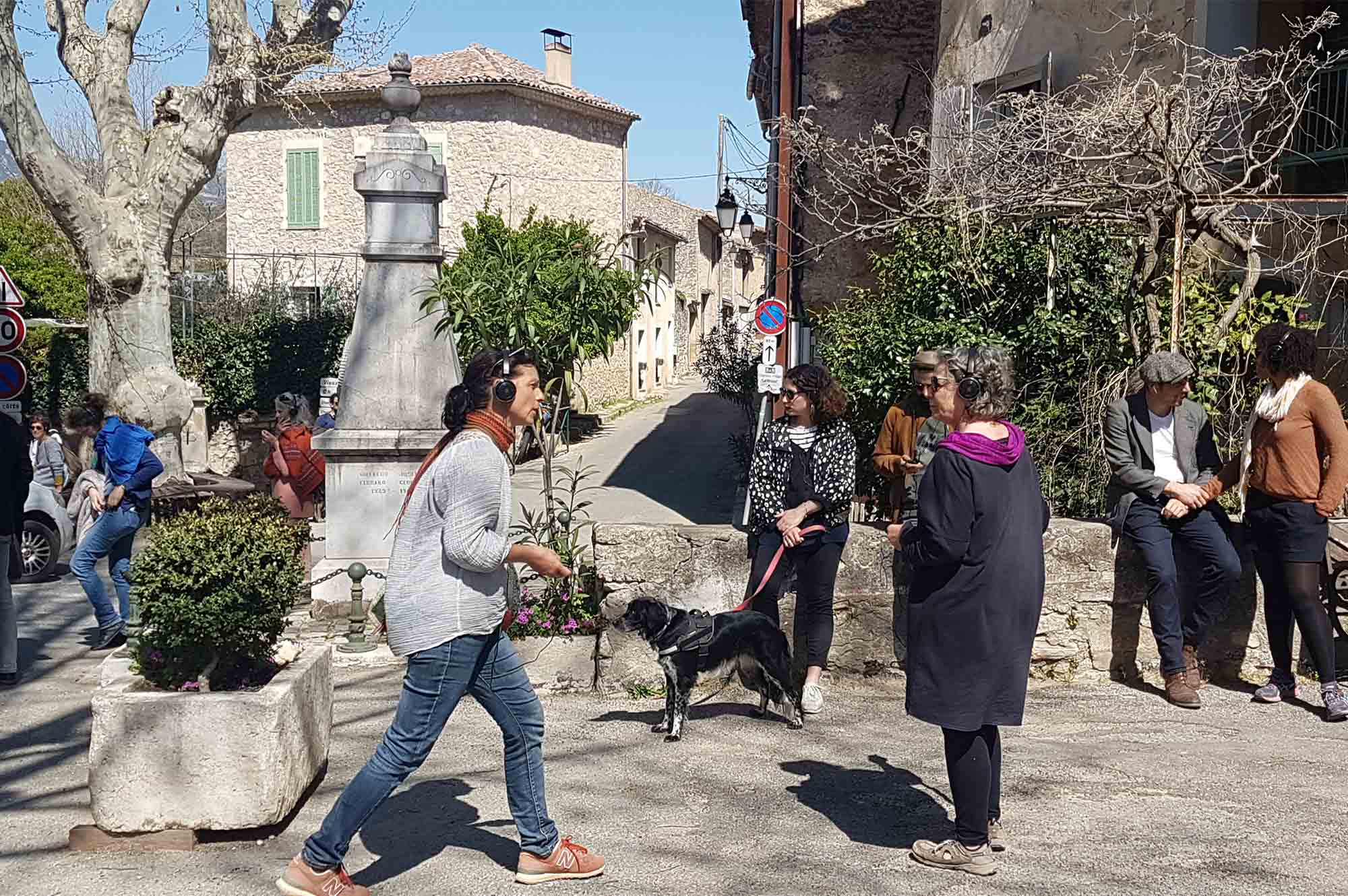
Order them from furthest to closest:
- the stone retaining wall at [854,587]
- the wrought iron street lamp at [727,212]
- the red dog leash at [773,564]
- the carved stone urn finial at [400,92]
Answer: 1. the wrought iron street lamp at [727,212]
2. the carved stone urn finial at [400,92]
3. the stone retaining wall at [854,587]
4. the red dog leash at [773,564]

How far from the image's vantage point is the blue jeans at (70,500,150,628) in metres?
8.16

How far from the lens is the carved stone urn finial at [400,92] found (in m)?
9.32

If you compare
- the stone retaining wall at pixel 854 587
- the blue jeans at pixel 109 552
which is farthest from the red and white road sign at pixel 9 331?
the stone retaining wall at pixel 854 587

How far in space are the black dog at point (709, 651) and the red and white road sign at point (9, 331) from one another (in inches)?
295

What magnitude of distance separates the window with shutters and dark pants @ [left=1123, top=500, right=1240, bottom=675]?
2965 centimetres

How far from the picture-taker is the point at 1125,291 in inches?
344

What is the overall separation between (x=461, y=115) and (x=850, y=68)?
1724 centimetres

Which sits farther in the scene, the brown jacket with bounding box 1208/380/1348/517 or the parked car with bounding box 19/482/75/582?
the parked car with bounding box 19/482/75/582

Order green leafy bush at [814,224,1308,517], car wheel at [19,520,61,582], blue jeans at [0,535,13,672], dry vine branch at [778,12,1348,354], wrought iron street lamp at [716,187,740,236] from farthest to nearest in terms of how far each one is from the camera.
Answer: wrought iron street lamp at [716,187,740,236] → car wheel at [19,520,61,582] → green leafy bush at [814,224,1308,517] → dry vine branch at [778,12,1348,354] → blue jeans at [0,535,13,672]

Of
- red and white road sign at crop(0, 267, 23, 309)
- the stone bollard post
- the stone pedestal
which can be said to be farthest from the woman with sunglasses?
the stone bollard post

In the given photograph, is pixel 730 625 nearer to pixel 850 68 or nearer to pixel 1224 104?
pixel 1224 104

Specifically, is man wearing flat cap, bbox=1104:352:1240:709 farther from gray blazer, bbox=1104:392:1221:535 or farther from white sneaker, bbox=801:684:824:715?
white sneaker, bbox=801:684:824:715

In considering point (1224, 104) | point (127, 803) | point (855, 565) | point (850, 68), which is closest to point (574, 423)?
point (850, 68)

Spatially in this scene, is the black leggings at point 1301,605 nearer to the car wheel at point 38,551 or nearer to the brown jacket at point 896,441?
the brown jacket at point 896,441
